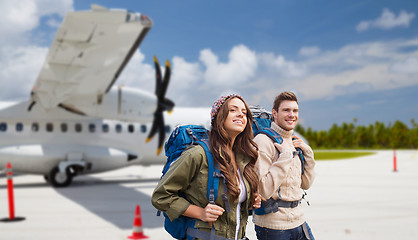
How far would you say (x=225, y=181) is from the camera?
1.99 m

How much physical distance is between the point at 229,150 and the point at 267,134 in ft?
1.64

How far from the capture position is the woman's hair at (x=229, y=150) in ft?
6.50

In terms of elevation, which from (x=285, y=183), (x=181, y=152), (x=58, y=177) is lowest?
(x=58, y=177)

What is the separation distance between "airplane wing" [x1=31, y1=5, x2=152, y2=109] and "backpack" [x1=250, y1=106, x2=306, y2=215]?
5565 mm

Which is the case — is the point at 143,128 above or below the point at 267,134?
above

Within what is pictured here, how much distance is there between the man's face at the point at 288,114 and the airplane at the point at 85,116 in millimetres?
6503

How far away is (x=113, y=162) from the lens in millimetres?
13047

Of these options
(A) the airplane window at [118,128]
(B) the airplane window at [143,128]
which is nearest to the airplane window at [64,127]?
(A) the airplane window at [118,128]

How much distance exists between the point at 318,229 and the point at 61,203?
650cm

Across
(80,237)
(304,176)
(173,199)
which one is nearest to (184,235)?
(173,199)

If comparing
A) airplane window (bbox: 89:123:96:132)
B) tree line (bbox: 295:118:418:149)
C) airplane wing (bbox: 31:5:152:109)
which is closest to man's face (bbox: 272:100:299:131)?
airplane wing (bbox: 31:5:152:109)

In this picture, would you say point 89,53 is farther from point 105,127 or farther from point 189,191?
point 189,191

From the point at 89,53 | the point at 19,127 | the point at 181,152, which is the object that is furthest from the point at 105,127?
the point at 181,152

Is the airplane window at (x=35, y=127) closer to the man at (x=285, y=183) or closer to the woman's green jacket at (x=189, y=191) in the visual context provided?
the man at (x=285, y=183)
